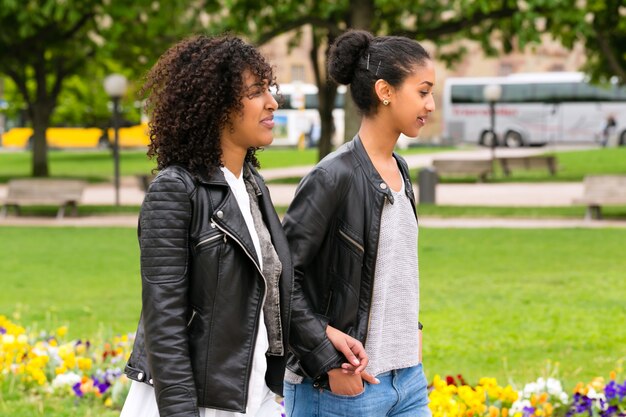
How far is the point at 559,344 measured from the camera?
800 cm

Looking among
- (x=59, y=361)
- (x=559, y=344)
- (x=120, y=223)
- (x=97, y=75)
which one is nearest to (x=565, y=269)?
(x=559, y=344)

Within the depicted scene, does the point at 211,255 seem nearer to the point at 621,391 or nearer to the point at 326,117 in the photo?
the point at 621,391

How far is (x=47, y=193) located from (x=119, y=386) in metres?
14.9


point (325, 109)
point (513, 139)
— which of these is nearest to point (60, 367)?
point (325, 109)

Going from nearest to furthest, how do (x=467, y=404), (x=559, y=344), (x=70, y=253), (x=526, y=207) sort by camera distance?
(x=467, y=404) → (x=559, y=344) → (x=70, y=253) → (x=526, y=207)

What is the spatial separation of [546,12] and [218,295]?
712 inches

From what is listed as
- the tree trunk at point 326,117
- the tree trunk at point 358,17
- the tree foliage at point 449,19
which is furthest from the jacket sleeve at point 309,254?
the tree trunk at point 326,117

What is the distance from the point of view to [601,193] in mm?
18469

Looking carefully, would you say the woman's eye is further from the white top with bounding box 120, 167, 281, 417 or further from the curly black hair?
the white top with bounding box 120, 167, 281, 417

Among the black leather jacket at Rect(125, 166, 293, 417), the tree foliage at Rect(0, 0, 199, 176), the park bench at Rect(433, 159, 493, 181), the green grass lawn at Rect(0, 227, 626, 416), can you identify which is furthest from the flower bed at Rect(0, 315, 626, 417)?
the park bench at Rect(433, 159, 493, 181)

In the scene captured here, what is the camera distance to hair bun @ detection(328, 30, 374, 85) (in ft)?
10.8

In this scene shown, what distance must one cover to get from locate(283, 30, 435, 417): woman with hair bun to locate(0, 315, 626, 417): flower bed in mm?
1560

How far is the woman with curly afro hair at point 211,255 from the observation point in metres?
2.82

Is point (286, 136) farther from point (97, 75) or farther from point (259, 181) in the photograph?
point (259, 181)
